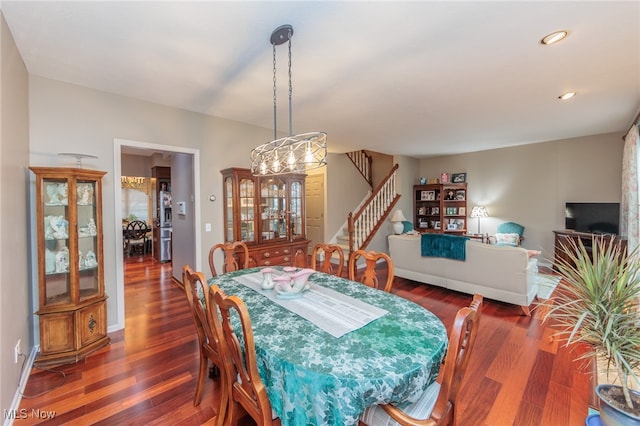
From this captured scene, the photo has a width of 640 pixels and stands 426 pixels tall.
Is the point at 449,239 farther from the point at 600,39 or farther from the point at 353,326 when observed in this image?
the point at 353,326

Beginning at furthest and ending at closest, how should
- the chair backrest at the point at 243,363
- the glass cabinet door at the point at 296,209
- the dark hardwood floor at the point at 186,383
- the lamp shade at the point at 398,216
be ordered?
the lamp shade at the point at 398,216 < the glass cabinet door at the point at 296,209 < the dark hardwood floor at the point at 186,383 < the chair backrest at the point at 243,363

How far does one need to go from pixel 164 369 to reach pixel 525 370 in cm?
307

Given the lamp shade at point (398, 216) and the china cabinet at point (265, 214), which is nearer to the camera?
the china cabinet at point (265, 214)

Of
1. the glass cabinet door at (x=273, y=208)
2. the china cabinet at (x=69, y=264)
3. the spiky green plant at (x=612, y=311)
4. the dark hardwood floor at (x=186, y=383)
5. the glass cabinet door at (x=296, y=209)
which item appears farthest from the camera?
the glass cabinet door at (x=296, y=209)

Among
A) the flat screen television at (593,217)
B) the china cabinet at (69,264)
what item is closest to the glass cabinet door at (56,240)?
the china cabinet at (69,264)

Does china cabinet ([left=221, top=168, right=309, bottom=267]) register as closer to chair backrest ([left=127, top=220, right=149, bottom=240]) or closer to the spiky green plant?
the spiky green plant

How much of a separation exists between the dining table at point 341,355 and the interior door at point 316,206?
16.3 ft

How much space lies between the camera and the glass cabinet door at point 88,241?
8.63 feet

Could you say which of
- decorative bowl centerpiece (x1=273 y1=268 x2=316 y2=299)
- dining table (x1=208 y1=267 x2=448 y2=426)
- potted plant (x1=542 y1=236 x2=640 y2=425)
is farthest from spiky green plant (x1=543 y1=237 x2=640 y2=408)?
decorative bowl centerpiece (x1=273 y1=268 x2=316 y2=299)

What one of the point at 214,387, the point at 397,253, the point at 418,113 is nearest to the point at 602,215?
the point at 397,253

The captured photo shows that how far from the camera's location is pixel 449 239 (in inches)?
152

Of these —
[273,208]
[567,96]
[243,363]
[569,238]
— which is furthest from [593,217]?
[243,363]

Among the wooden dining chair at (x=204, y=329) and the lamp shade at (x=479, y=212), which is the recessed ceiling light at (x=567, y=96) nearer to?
the lamp shade at (x=479, y=212)

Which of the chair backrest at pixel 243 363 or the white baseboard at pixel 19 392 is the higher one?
the chair backrest at pixel 243 363
